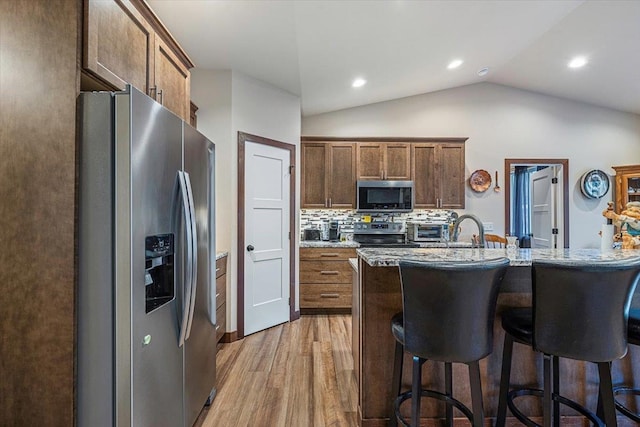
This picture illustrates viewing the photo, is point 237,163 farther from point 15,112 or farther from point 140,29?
point 15,112

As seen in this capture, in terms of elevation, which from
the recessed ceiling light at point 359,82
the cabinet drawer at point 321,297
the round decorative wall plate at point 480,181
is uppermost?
the recessed ceiling light at point 359,82

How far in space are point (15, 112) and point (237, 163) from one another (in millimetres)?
2187

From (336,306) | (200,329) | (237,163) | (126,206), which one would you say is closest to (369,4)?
(237,163)

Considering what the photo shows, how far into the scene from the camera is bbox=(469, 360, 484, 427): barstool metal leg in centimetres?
143

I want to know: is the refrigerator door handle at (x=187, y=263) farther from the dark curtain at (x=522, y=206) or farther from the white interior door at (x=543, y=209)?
the dark curtain at (x=522, y=206)

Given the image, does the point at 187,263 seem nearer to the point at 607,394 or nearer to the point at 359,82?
the point at 607,394

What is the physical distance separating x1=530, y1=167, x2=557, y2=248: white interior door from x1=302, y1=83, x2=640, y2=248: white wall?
248 mm

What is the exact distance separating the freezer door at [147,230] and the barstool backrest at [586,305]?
1.64 m

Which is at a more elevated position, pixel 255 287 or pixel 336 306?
pixel 255 287

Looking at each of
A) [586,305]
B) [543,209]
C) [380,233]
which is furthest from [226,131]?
[543,209]

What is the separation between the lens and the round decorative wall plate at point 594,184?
4.95 m

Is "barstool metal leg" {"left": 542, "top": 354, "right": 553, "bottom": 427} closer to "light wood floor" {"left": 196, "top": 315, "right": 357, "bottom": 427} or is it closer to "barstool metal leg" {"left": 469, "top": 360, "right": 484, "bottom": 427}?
"barstool metal leg" {"left": 469, "top": 360, "right": 484, "bottom": 427}

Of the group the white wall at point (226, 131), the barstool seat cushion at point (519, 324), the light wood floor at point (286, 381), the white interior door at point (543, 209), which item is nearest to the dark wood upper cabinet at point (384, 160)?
the white wall at point (226, 131)

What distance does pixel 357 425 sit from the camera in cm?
197
